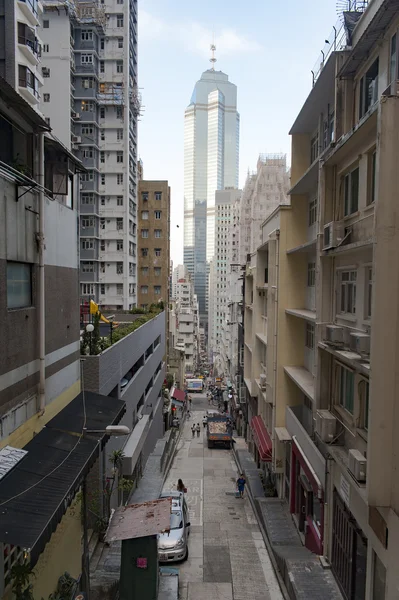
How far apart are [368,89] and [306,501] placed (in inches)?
474

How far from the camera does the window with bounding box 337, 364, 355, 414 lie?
Result: 36.5 ft

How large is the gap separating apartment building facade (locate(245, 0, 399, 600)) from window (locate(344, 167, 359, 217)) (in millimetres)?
47

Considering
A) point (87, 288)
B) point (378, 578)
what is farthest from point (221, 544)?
point (87, 288)

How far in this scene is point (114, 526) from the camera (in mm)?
9523

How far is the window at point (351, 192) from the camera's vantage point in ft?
35.4

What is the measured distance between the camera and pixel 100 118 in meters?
40.0

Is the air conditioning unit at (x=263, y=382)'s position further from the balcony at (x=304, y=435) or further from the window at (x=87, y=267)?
the window at (x=87, y=267)

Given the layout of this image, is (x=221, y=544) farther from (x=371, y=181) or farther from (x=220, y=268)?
(x=220, y=268)

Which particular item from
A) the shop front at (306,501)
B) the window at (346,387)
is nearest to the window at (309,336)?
the shop front at (306,501)

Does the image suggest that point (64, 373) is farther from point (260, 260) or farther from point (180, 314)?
point (180, 314)

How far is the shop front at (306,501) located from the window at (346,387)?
2525 millimetres

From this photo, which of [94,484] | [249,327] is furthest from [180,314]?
[94,484]

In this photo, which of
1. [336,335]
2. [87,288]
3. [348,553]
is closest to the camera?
[348,553]

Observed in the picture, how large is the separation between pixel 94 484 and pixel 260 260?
16.3 m
